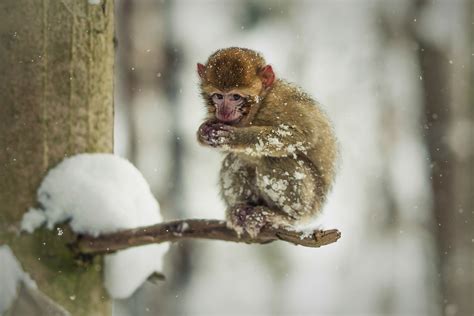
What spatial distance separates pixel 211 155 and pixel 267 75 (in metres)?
7.87

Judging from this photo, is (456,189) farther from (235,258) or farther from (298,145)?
(235,258)

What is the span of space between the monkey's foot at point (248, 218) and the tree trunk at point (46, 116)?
1.97 feet

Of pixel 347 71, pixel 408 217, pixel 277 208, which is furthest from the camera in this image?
pixel 347 71

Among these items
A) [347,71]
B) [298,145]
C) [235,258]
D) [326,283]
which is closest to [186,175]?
[347,71]

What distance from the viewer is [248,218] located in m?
3.46

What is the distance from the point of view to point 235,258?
15.0 meters

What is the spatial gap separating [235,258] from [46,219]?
12050 mm

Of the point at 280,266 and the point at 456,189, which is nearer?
the point at 456,189

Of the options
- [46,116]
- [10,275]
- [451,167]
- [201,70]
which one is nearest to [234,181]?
[201,70]

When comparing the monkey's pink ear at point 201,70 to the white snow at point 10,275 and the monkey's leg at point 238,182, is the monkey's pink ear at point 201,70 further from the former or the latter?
the white snow at point 10,275

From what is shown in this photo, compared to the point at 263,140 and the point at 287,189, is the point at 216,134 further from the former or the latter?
the point at 287,189

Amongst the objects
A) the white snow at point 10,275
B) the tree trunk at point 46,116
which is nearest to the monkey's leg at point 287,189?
the tree trunk at point 46,116

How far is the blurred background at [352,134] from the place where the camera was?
29.3 feet

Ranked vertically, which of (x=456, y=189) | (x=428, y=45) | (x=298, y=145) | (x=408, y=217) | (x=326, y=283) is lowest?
(x=326, y=283)
